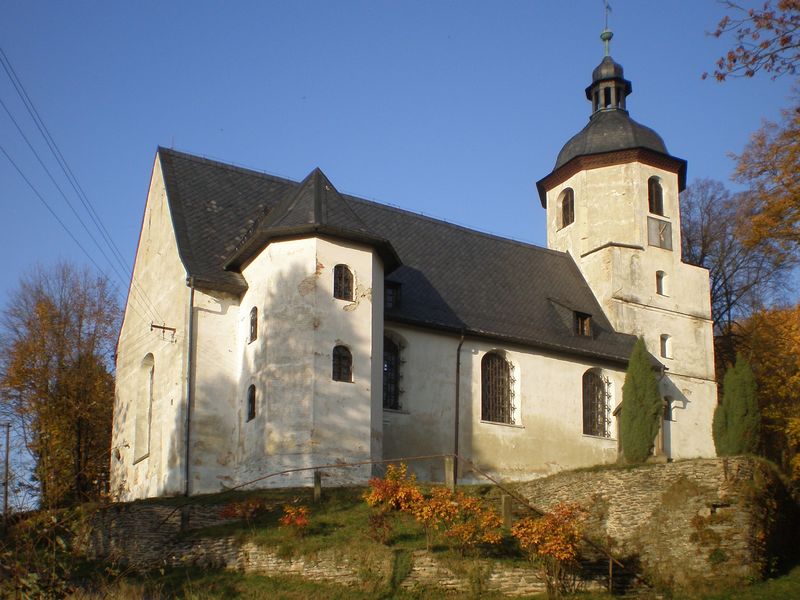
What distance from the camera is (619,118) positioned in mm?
37094

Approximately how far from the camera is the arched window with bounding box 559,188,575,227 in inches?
1457

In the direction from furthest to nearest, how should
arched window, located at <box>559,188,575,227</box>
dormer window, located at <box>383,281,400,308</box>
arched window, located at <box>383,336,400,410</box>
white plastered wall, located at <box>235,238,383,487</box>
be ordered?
arched window, located at <box>559,188,575,227</box> → dormer window, located at <box>383,281,400,308</box> → arched window, located at <box>383,336,400,410</box> → white plastered wall, located at <box>235,238,383,487</box>

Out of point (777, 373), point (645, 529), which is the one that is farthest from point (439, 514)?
point (777, 373)

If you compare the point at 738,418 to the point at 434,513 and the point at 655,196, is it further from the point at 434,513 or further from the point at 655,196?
the point at 434,513

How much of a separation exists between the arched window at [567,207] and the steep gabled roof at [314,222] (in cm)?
1135

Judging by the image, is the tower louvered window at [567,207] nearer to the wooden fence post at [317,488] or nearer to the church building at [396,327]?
the church building at [396,327]

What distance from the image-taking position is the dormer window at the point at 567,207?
1457 inches

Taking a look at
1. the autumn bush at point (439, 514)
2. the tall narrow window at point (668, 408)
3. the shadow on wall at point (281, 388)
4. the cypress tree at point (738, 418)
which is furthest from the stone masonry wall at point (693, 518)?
the tall narrow window at point (668, 408)

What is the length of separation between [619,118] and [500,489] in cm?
1782

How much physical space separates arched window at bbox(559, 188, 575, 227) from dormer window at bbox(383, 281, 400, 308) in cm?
1048

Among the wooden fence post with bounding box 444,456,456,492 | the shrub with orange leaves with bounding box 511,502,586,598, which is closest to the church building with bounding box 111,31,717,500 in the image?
the wooden fence post with bounding box 444,456,456,492

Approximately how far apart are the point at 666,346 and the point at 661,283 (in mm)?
2223

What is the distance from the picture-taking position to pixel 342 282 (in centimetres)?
2583

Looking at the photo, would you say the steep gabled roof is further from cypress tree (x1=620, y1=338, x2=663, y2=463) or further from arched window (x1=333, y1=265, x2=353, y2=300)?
cypress tree (x1=620, y1=338, x2=663, y2=463)
